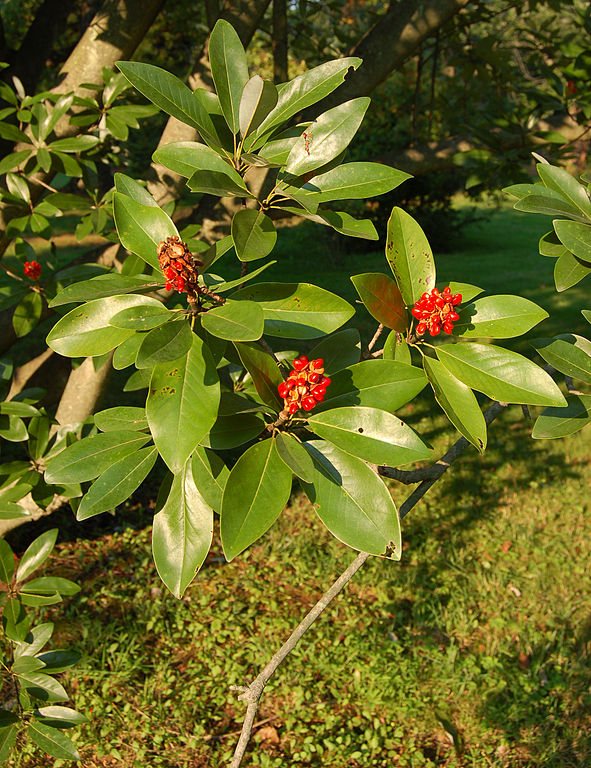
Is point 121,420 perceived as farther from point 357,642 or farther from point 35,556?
point 357,642

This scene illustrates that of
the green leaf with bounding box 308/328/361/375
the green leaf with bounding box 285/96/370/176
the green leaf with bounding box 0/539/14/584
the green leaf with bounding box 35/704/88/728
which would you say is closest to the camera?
the green leaf with bounding box 285/96/370/176

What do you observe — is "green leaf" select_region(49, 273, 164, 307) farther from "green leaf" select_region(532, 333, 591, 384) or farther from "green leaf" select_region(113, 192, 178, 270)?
"green leaf" select_region(532, 333, 591, 384)

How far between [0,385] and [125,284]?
1.50 meters

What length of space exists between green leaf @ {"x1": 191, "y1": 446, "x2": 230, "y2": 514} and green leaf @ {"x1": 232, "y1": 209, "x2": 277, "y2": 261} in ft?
1.24

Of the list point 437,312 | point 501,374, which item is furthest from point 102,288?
point 501,374

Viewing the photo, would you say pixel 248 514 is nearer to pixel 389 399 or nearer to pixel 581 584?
pixel 389 399

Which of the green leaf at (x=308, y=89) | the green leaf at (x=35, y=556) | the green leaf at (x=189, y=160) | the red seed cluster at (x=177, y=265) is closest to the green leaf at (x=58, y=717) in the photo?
the green leaf at (x=35, y=556)

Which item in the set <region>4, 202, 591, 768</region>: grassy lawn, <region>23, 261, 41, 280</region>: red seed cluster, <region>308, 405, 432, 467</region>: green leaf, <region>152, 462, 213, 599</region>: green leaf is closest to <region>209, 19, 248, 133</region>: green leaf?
<region>308, 405, 432, 467</region>: green leaf

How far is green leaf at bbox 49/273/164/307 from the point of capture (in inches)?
39.2

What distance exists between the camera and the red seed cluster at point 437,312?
3.57 feet

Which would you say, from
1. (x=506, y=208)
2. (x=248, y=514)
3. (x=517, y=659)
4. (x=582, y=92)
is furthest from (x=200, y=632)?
(x=506, y=208)

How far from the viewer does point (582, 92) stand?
328 centimetres

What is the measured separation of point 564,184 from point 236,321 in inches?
30.8

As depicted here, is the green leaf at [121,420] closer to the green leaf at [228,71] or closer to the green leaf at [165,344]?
the green leaf at [165,344]
